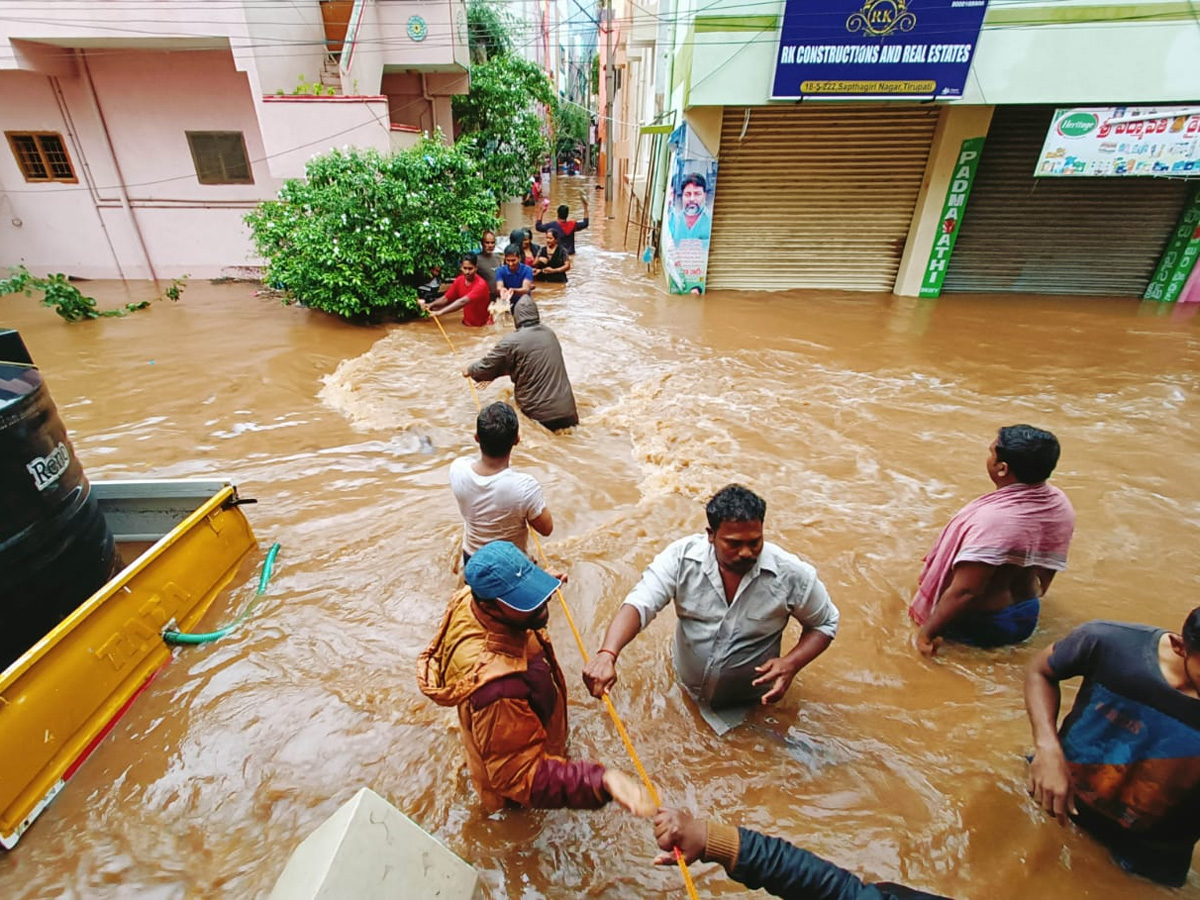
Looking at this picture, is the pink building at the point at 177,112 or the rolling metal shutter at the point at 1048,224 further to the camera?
the rolling metal shutter at the point at 1048,224

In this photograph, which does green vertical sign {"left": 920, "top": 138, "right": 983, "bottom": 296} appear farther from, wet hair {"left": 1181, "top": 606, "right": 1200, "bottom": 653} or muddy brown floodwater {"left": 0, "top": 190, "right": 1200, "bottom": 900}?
wet hair {"left": 1181, "top": 606, "right": 1200, "bottom": 653}

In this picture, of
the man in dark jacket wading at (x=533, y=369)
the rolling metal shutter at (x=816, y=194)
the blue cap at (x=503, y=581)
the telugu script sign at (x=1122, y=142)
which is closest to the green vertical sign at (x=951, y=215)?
Result: the rolling metal shutter at (x=816, y=194)

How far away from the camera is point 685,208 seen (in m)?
10.9

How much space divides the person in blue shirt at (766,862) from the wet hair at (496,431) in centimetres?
195

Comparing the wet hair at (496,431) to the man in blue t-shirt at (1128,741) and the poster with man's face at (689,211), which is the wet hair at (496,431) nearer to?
the man in blue t-shirt at (1128,741)

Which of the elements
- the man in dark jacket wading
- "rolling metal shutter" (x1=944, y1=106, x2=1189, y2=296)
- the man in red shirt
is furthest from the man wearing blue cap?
"rolling metal shutter" (x1=944, y1=106, x2=1189, y2=296)

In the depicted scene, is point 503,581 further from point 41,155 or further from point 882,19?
point 41,155

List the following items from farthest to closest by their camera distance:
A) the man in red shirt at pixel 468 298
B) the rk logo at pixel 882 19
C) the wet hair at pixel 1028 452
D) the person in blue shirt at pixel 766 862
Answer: the man in red shirt at pixel 468 298 < the rk logo at pixel 882 19 < the wet hair at pixel 1028 452 < the person in blue shirt at pixel 766 862

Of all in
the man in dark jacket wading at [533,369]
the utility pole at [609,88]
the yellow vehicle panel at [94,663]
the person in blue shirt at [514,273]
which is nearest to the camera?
the yellow vehicle panel at [94,663]

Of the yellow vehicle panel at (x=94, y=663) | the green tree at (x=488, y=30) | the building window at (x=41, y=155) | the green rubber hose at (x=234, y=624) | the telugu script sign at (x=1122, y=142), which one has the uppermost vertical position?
the green tree at (x=488, y=30)

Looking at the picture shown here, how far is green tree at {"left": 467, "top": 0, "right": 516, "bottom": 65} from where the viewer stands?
16.3 metres

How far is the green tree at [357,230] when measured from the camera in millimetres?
9125

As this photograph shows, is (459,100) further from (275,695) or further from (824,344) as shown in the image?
(275,695)

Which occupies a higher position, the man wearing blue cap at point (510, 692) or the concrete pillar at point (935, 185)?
the concrete pillar at point (935, 185)
